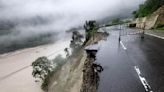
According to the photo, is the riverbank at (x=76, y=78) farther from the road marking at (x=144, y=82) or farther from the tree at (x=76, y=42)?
the tree at (x=76, y=42)

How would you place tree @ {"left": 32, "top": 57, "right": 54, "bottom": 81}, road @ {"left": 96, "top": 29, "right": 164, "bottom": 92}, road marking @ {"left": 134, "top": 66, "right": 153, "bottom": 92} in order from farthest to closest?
1. tree @ {"left": 32, "top": 57, "right": 54, "bottom": 81}
2. road @ {"left": 96, "top": 29, "right": 164, "bottom": 92}
3. road marking @ {"left": 134, "top": 66, "right": 153, "bottom": 92}

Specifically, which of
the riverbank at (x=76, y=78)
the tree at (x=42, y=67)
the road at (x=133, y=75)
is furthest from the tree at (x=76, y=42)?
the road at (x=133, y=75)

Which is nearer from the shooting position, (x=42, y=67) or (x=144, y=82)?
(x=144, y=82)

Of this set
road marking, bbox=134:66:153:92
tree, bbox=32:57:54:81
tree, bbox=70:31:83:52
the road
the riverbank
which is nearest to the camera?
road marking, bbox=134:66:153:92

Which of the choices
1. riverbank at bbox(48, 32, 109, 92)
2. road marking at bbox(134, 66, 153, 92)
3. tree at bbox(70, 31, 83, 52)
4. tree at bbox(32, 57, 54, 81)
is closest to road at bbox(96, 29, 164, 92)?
road marking at bbox(134, 66, 153, 92)

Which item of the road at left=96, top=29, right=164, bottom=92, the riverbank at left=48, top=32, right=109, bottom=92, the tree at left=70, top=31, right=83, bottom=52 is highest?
the road at left=96, top=29, right=164, bottom=92

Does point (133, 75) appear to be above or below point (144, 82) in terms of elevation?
below

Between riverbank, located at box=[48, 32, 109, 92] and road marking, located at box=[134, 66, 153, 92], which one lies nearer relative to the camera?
road marking, located at box=[134, 66, 153, 92]

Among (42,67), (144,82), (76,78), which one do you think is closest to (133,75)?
(144,82)

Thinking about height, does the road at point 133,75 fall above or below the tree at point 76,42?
above

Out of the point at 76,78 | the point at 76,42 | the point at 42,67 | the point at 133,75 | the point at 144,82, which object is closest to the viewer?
the point at 144,82

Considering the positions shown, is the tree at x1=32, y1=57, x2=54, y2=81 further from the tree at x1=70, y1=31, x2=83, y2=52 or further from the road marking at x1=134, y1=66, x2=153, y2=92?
the road marking at x1=134, y1=66, x2=153, y2=92

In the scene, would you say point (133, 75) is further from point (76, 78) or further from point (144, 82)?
point (76, 78)

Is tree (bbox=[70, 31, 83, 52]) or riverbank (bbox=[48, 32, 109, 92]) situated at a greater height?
riverbank (bbox=[48, 32, 109, 92])
